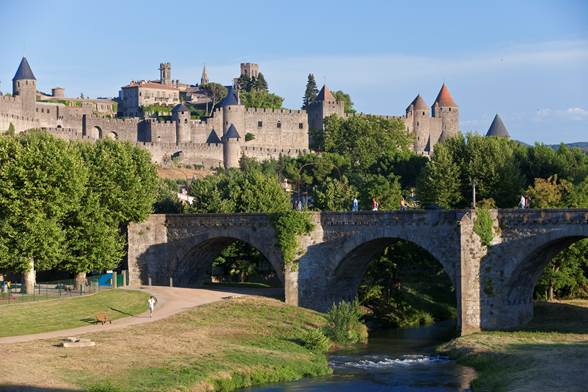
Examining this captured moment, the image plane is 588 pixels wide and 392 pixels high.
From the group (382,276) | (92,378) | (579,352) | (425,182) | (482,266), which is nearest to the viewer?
(92,378)

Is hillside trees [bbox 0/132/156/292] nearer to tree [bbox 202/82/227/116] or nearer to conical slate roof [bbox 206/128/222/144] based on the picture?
conical slate roof [bbox 206/128/222/144]

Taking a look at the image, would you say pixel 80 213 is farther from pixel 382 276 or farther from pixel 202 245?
pixel 382 276

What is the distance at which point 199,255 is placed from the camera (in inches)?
2426

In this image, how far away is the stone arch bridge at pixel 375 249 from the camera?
4497cm

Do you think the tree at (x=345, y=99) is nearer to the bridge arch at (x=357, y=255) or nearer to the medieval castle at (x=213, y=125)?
the medieval castle at (x=213, y=125)

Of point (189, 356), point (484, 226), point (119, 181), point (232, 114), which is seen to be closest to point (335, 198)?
point (119, 181)

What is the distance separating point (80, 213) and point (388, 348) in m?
17.9

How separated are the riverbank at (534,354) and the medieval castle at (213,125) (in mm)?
77286

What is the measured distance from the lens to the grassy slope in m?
35.9

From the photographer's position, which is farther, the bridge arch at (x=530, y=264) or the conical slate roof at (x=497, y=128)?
the conical slate roof at (x=497, y=128)

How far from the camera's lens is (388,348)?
1881 inches

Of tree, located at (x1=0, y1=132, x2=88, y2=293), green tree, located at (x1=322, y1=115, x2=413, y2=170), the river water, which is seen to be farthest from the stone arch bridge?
green tree, located at (x1=322, y1=115, x2=413, y2=170)

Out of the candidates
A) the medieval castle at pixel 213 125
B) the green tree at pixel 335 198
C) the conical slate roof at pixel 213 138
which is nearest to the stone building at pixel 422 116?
the medieval castle at pixel 213 125

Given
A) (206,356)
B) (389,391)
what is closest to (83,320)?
(206,356)
